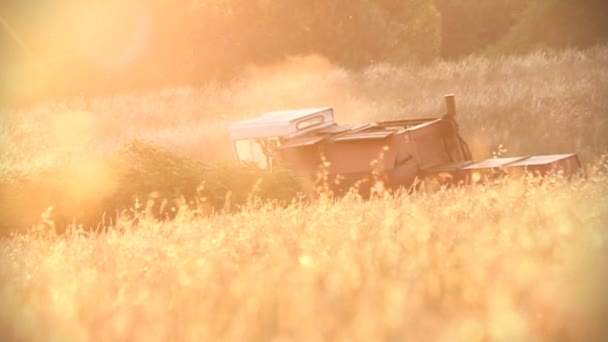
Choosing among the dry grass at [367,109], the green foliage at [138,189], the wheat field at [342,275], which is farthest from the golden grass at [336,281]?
the dry grass at [367,109]

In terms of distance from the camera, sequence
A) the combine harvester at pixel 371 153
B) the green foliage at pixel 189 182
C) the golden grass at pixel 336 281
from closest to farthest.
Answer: the golden grass at pixel 336 281
the green foliage at pixel 189 182
the combine harvester at pixel 371 153

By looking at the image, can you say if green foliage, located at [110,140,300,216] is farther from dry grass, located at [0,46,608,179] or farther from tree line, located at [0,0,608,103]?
tree line, located at [0,0,608,103]

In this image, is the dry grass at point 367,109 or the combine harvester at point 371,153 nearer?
the combine harvester at point 371,153

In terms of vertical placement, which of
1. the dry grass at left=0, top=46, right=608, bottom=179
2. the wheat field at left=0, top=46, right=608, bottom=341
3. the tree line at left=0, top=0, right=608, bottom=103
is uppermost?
the tree line at left=0, top=0, right=608, bottom=103

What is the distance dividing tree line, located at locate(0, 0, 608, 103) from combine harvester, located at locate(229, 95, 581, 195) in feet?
72.4

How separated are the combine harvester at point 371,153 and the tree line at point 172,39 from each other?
2207 centimetres

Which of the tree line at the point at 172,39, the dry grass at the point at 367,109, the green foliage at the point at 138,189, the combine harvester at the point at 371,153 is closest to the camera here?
the green foliage at the point at 138,189

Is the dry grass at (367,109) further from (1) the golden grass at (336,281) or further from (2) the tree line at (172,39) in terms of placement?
(1) the golden grass at (336,281)

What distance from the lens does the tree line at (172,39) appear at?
35.5m

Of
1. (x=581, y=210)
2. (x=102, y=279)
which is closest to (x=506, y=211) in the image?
(x=581, y=210)

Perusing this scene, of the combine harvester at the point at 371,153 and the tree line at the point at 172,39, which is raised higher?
the tree line at the point at 172,39

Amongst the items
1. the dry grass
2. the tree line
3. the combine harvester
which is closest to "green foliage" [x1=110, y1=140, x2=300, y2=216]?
the combine harvester

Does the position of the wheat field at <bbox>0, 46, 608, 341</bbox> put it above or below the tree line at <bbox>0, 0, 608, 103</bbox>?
below

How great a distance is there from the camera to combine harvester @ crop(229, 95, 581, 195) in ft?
36.9
